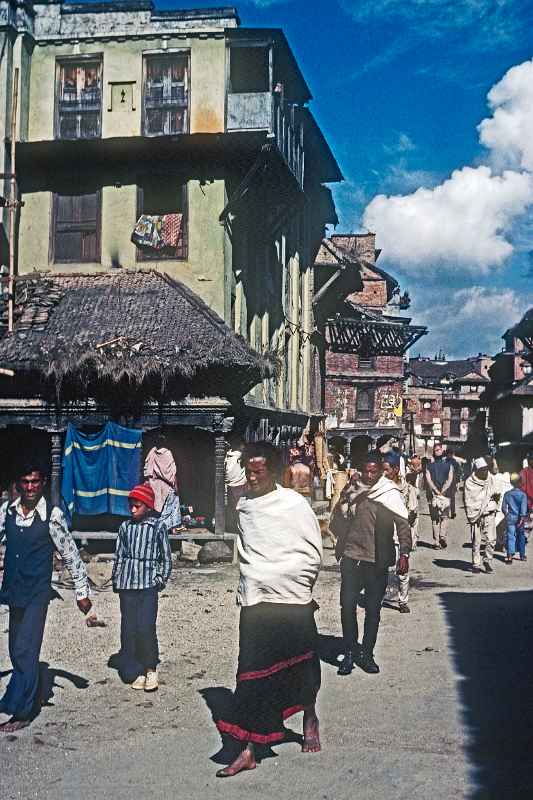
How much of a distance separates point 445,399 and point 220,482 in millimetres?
68486

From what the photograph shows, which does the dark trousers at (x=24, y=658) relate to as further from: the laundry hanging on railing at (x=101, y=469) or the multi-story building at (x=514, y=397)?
the multi-story building at (x=514, y=397)

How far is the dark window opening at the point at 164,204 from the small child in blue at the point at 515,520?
8.38 m

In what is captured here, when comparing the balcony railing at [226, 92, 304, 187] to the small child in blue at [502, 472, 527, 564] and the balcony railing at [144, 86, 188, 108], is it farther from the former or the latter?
the small child in blue at [502, 472, 527, 564]

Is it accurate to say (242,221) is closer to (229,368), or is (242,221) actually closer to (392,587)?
(229,368)

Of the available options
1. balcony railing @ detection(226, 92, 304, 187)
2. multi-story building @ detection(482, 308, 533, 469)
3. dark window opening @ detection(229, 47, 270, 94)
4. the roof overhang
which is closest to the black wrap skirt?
balcony railing @ detection(226, 92, 304, 187)

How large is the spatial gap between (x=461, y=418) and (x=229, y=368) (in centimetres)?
8292

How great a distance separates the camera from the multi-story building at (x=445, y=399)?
250ft

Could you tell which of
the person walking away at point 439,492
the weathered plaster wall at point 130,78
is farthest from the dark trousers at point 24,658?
the weathered plaster wall at point 130,78

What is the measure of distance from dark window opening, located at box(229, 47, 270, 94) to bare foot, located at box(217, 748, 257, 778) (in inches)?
647

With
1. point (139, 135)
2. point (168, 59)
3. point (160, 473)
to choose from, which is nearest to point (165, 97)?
point (168, 59)

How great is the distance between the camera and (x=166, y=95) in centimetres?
1930

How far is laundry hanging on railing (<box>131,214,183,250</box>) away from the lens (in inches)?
750

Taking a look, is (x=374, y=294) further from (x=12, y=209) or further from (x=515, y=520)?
(x=515, y=520)

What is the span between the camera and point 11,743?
6219 millimetres
